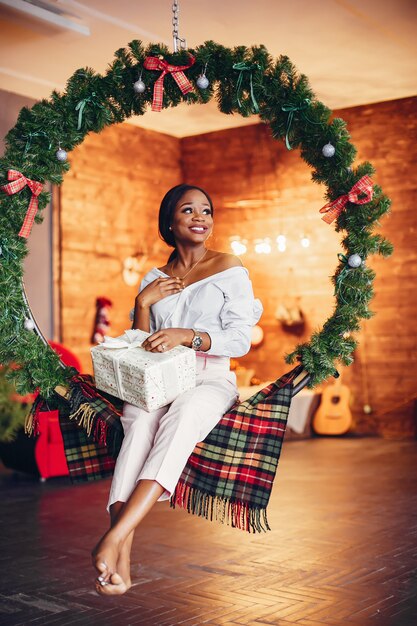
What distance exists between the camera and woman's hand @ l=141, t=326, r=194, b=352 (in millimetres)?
3020

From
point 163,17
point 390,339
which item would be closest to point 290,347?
point 390,339

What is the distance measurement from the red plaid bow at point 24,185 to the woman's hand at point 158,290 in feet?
1.81

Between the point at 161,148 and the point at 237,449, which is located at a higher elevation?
the point at 161,148

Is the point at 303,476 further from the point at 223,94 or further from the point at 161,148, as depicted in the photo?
the point at 161,148

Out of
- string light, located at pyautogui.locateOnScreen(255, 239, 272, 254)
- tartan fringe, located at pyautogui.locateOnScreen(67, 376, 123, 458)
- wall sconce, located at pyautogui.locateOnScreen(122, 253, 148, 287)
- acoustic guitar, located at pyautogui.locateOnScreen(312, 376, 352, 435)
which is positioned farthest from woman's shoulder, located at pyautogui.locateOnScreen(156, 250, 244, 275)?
wall sconce, located at pyautogui.locateOnScreen(122, 253, 148, 287)

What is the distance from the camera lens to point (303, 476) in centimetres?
686

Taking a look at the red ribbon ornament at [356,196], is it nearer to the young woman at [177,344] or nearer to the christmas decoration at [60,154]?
the young woman at [177,344]

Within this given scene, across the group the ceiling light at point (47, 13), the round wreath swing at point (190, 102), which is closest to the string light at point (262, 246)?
the ceiling light at point (47, 13)

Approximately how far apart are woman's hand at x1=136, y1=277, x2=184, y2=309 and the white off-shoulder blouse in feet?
0.13

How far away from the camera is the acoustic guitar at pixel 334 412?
30.7 feet

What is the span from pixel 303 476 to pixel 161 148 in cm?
519

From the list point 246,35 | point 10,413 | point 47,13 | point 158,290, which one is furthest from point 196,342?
point 246,35

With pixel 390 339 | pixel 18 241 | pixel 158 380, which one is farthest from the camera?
pixel 390 339

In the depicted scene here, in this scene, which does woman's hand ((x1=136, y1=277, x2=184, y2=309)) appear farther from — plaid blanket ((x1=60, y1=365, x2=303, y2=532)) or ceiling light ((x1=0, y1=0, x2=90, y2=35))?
ceiling light ((x1=0, y1=0, x2=90, y2=35))
